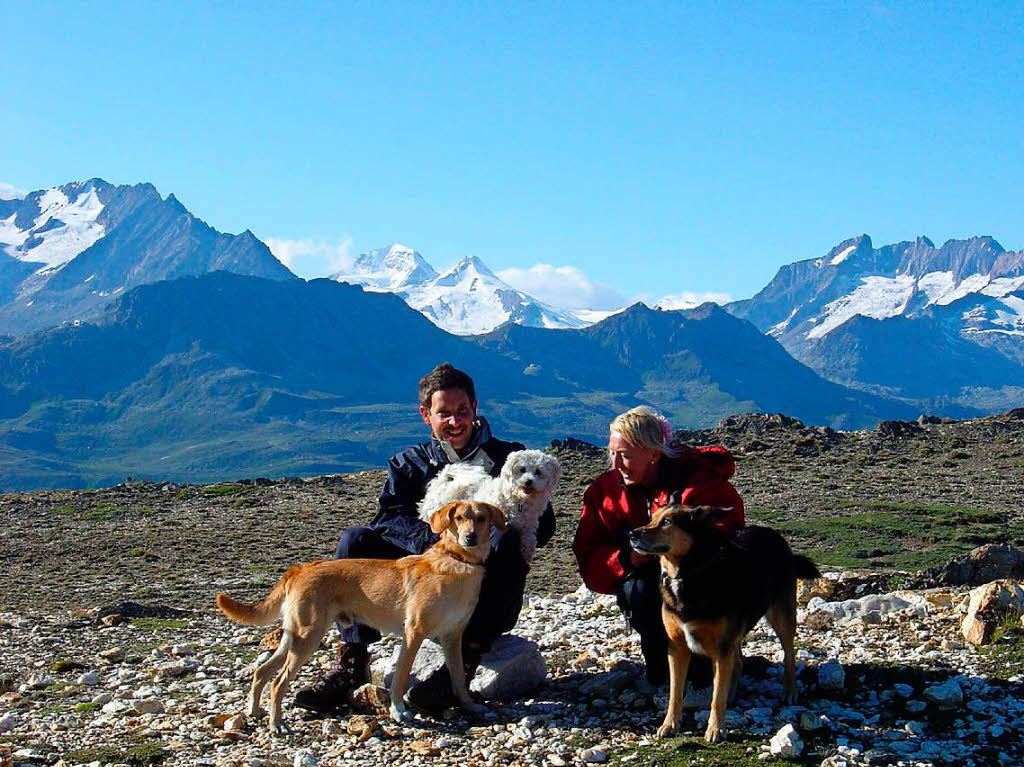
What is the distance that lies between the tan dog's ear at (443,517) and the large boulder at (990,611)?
4.77 meters

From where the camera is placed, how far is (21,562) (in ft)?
83.4

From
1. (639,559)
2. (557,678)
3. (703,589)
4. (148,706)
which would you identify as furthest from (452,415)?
(148,706)

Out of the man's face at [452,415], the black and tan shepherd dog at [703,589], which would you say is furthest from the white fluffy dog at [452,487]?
the black and tan shepherd dog at [703,589]

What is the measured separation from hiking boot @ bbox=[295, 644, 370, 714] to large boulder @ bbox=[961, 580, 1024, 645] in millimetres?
5314

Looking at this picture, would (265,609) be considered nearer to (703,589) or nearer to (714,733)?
(703,589)

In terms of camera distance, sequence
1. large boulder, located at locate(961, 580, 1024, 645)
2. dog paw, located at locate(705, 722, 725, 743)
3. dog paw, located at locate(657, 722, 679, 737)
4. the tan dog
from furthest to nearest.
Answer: large boulder, located at locate(961, 580, 1024, 645) → the tan dog → dog paw, located at locate(657, 722, 679, 737) → dog paw, located at locate(705, 722, 725, 743)

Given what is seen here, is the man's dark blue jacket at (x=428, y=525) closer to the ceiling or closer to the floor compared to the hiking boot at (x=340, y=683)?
closer to the ceiling

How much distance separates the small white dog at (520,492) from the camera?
8719 millimetres

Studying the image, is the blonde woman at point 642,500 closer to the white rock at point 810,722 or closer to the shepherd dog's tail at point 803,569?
the shepherd dog's tail at point 803,569

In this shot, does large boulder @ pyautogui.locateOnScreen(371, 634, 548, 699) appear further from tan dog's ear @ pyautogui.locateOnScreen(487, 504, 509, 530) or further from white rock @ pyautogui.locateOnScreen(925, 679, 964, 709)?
white rock @ pyautogui.locateOnScreen(925, 679, 964, 709)


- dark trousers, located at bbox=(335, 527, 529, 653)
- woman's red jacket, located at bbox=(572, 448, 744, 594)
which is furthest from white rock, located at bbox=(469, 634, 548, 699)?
woman's red jacket, located at bbox=(572, 448, 744, 594)

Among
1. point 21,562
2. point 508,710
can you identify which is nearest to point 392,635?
point 508,710

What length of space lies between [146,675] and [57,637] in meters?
3.58

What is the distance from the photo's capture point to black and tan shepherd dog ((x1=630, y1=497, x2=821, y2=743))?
738 centimetres
